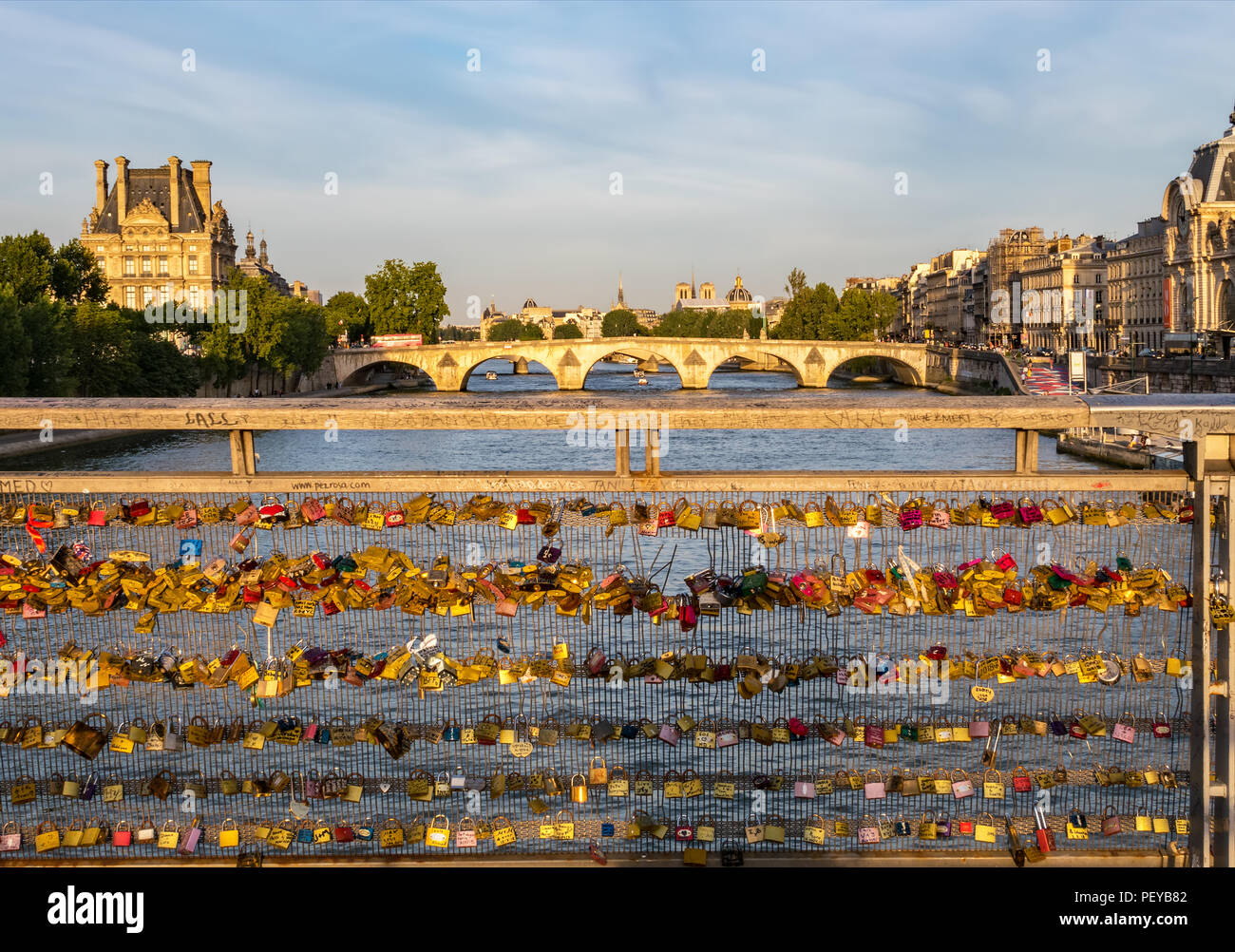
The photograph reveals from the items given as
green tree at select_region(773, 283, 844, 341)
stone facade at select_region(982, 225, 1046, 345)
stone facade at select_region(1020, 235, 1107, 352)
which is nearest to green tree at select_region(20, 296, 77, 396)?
stone facade at select_region(1020, 235, 1107, 352)

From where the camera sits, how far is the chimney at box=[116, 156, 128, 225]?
7462 centimetres

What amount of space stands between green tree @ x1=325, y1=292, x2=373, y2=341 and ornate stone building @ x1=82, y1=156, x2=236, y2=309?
8.74 m

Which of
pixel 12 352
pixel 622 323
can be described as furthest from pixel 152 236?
pixel 622 323

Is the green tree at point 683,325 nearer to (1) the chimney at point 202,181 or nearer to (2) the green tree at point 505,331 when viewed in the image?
(2) the green tree at point 505,331

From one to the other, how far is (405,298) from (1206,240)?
4722 cm

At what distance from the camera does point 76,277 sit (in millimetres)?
50719

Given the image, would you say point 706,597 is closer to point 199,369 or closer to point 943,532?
point 943,532

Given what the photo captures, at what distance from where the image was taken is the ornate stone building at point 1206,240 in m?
58.4

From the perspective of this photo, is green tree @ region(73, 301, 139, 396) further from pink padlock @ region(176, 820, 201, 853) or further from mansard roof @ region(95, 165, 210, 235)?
pink padlock @ region(176, 820, 201, 853)

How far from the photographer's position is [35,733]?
4.35 meters

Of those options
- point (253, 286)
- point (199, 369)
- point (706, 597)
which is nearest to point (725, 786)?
point (706, 597)
